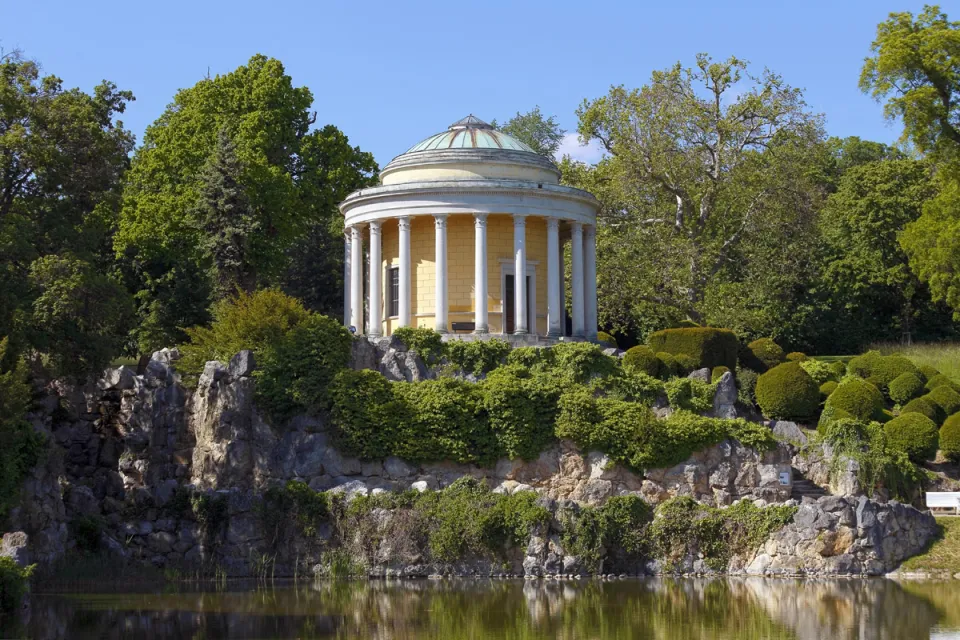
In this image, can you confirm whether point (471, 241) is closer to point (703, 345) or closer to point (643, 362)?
point (643, 362)

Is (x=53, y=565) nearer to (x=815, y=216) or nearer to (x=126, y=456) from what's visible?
(x=126, y=456)

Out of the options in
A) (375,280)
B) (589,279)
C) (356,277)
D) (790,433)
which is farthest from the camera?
(589,279)

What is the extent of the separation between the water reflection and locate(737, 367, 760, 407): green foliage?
414 inches

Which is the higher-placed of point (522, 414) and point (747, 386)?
point (747, 386)

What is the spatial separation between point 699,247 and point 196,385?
2266cm

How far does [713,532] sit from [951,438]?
9.84m

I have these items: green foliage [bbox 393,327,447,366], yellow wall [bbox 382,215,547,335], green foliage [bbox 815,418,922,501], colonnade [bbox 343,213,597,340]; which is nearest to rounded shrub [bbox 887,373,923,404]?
green foliage [bbox 815,418,922,501]

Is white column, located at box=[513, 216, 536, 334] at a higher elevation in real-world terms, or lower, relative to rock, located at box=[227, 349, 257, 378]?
higher

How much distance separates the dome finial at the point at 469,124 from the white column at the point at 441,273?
460 centimetres

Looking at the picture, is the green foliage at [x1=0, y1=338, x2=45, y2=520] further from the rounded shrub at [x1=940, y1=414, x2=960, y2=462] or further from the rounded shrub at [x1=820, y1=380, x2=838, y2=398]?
the rounded shrub at [x1=940, y1=414, x2=960, y2=462]

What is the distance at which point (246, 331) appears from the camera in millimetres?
39656

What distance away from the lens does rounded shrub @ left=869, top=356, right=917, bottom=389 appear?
1791 inches

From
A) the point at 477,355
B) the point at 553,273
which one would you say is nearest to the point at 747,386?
the point at 553,273

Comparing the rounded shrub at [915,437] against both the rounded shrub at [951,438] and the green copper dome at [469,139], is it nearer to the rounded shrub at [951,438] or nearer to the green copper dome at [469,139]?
the rounded shrub at [951,438]
